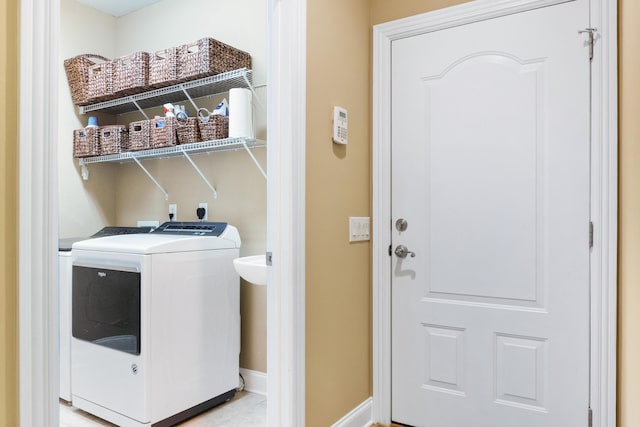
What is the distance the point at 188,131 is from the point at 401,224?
1.45 m

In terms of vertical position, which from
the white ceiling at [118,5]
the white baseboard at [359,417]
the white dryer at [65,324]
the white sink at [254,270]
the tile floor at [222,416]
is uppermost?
the white ceiling at [118,5]

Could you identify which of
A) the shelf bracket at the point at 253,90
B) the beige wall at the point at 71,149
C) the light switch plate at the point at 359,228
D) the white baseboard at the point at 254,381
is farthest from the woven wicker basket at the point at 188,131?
the white baseboard at the point at 254,381

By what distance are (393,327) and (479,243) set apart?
607 mm

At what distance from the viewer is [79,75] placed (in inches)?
122

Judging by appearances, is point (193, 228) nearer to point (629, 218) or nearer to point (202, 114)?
point (202, 114)

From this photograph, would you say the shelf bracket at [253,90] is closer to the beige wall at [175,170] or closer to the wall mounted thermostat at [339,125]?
the beige wall at [175,170]

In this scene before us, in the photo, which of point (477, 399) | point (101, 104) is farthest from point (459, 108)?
point (101, 104)

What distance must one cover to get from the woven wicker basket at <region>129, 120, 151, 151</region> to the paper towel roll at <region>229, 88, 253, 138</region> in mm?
694

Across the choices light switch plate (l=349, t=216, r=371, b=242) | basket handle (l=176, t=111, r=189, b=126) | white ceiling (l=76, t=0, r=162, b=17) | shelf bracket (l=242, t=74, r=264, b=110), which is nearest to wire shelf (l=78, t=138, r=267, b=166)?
basket handle (l=176, t=111, r=189, b=126)

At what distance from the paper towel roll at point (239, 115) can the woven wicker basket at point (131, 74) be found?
2.31 feet

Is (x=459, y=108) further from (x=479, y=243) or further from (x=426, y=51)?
(x=479, y=243)

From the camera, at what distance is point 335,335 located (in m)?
1.93

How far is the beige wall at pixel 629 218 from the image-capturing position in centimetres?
139

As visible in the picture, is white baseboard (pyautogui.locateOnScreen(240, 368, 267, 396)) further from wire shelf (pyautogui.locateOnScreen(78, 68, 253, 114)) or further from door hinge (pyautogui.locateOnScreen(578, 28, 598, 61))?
door hinge (pyautogui.locateOnScreen(578, 28, 598, 61))
